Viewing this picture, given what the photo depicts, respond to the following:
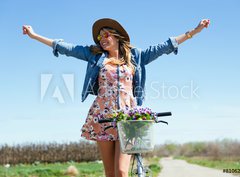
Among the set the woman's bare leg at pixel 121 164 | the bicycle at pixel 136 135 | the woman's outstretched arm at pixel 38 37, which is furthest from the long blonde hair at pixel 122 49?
the bicycle at pixel 136 135

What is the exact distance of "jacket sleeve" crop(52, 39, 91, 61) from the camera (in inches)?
180

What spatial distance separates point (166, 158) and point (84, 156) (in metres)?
8.27

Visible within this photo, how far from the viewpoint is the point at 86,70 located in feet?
15.0

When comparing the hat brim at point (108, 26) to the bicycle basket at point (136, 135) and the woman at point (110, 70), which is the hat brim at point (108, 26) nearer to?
the woman at point (110, 70)

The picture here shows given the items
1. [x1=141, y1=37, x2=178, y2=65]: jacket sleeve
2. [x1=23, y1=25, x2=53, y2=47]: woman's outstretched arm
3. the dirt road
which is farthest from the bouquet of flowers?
the dirt road

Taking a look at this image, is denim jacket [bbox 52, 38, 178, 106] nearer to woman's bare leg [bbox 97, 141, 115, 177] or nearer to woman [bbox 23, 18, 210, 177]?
woman [bbox 23, 18, 210, 177]

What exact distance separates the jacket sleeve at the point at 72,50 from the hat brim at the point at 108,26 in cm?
19

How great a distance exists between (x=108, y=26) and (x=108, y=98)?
769mm

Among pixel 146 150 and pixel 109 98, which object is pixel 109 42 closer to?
pixel 109 98

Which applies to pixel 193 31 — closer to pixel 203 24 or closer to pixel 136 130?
pixel 203 24

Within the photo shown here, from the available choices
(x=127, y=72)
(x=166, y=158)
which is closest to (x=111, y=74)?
(x=127, y=72)

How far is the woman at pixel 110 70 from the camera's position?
14.0ft

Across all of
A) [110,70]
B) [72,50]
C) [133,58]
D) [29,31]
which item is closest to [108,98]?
[110,70]

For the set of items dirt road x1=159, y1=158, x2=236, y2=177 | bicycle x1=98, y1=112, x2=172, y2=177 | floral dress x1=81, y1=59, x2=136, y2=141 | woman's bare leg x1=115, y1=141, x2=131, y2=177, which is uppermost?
floral dress x1=81, y1=59, x2=136, y2=141
